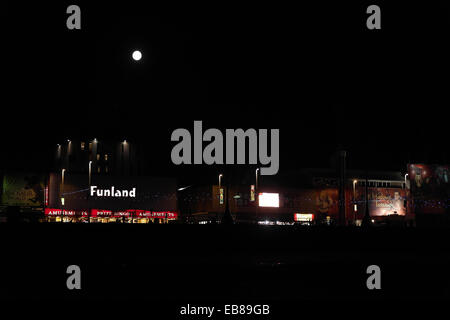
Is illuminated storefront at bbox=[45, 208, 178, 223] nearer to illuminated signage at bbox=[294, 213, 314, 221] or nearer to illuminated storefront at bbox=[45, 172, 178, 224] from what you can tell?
illuminated storefront at bbox=[45, 172, 178, 224]

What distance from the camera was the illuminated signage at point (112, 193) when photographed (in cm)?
6097

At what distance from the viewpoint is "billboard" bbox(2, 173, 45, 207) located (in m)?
58.5

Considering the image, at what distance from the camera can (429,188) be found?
200ft

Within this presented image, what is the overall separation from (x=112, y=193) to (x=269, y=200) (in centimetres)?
2015

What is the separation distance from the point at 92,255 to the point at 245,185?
40.4m

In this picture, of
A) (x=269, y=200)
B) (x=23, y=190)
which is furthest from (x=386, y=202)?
(x=23, y=190)

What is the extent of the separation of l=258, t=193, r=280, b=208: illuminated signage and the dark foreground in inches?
1278

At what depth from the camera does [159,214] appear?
63.0m

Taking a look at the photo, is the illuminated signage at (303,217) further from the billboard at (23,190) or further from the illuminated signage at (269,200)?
the billboard at (23,190)

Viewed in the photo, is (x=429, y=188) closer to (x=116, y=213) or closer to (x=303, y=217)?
(x=303, y=217)

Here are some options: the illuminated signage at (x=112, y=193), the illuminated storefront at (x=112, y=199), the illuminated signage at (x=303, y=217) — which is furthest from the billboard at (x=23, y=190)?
the illuminated signage at (x=303, y=217)

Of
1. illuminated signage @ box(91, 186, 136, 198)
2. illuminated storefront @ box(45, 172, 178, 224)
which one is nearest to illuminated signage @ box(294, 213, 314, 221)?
illuminated storefront @ box(45, 172, 178, 224)

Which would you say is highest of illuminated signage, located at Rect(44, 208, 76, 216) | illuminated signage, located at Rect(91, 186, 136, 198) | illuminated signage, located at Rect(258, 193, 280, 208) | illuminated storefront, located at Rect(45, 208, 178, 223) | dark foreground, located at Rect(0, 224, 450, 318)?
illuminated signage, located at Rect(91, 186, 136, 198)

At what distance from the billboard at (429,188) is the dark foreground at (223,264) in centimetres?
2416
